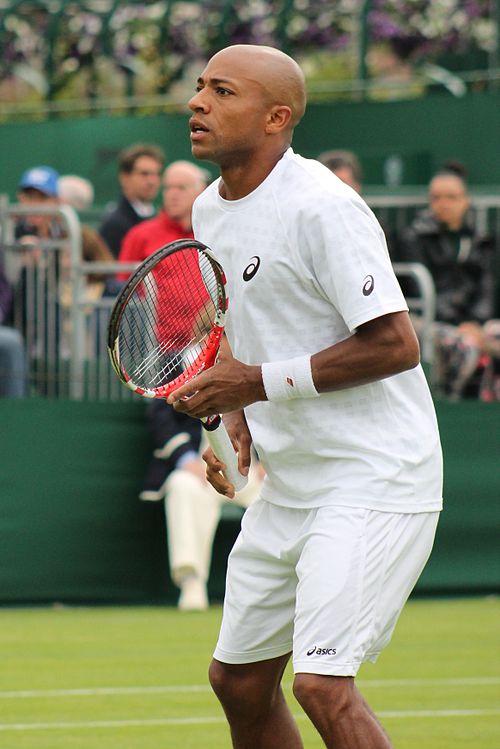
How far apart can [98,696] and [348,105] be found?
927cm

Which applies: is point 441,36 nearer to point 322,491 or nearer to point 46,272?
point 46,272

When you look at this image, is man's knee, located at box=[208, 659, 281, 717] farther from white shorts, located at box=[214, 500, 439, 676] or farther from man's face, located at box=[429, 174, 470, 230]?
man's face, located at box=[429, 174, 470, 230]

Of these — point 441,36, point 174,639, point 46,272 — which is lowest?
point 174,639

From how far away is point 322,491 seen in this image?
4.70m

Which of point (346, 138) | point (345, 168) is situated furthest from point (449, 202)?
point (346, 138)

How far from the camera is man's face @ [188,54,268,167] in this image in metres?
4.69

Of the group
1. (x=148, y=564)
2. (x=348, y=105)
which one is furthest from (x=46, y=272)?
(x=348, y=105)

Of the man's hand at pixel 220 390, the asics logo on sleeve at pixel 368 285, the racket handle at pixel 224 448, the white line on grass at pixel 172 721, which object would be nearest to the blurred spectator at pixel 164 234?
the white line on grass at pixel 172 721

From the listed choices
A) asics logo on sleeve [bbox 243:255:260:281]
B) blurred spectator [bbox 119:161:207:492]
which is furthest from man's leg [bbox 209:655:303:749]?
blurred spectator [bbox 119:161:207:492]

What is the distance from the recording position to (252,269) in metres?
4.69

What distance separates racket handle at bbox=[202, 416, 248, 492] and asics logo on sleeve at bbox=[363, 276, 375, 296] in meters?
0.59

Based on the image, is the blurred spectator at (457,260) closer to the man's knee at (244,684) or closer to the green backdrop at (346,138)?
the green backdrop at (346,138)

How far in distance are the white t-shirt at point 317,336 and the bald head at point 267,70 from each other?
175mm

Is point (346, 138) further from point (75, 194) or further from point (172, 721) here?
point (172, 721)
